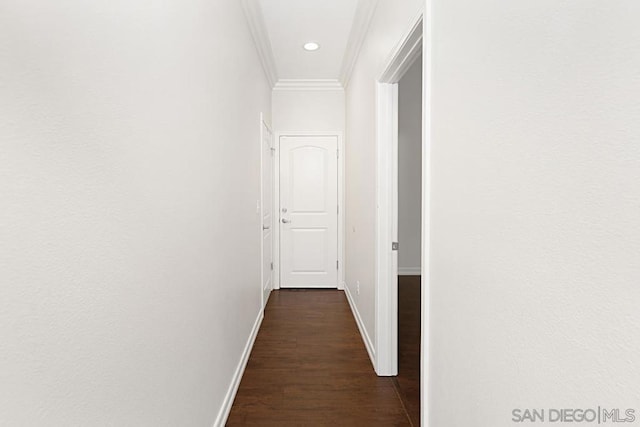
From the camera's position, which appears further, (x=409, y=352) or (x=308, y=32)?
(x=308, y=32)

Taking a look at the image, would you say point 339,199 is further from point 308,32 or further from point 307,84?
point 308,32

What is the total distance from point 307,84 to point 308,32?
1.41 m

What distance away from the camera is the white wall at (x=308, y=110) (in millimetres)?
4887

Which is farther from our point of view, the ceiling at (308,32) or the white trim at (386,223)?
the ceiling at (308,32)

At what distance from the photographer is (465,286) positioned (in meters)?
1.17

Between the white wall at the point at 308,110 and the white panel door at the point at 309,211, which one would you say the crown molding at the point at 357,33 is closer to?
the white wall at the point at 308,110

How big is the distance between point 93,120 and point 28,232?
0.31 meters

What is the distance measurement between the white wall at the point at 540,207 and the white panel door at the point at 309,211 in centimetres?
365

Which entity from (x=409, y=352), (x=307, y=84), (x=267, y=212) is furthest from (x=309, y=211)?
(x=409, y=352)

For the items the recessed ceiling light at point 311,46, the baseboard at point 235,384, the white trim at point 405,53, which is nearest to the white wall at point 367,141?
the white trim at point 405,53

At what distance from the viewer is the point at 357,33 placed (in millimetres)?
3322

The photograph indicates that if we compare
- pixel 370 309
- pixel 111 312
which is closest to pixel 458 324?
pixel 111 312

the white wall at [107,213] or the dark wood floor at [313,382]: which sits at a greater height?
the white wall at [107,213]

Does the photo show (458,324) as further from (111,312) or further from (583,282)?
(111,312)
